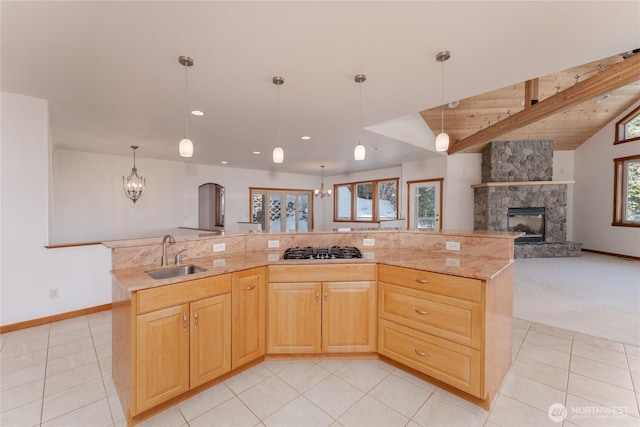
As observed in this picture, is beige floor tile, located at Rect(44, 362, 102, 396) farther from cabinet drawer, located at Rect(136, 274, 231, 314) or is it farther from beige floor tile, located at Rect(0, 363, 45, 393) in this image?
cabinet drawer, located at Rect(136, 274, 231, 314)

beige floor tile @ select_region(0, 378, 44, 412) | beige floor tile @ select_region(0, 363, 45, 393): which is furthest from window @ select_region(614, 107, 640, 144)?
beige floor tile @ select_region(0, 363, 45, 393)

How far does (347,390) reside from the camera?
197cm

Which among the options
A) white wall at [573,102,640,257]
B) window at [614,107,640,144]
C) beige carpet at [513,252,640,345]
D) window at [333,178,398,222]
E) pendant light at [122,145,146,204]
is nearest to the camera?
beige carpet at [513,252,640,345]

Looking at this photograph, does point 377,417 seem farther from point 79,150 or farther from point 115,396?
point 79,150

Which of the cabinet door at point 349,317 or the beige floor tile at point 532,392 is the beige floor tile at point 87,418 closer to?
the cabinet door at point 349,317

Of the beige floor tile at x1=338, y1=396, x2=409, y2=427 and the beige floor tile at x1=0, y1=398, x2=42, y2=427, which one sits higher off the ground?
the beige floor tile at x1=0, y1=398, x2=42, y2=427

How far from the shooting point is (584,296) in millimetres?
3828

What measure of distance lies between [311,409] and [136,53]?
2.90 metres

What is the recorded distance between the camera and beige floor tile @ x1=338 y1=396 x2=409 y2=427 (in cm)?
166

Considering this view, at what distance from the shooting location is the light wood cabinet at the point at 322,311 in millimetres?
2266

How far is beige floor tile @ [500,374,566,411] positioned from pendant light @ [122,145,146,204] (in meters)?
6.61

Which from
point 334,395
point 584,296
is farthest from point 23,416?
point 584,296

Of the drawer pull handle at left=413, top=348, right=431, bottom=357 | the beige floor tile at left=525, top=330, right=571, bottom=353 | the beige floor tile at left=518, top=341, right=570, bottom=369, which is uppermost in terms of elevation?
the drawer pull handle at left=413, top=348, right=431, bottom=357

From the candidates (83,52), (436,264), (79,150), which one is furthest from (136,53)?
(79,150)
